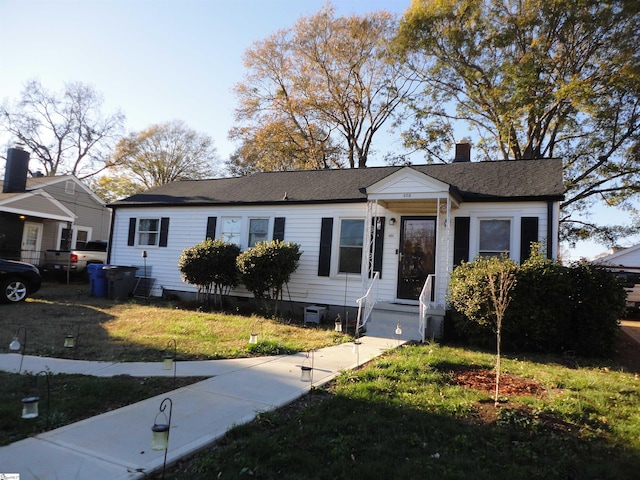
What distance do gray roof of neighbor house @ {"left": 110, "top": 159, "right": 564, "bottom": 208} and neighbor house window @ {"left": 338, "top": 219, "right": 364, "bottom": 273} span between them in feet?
2.29

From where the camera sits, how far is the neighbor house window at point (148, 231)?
44.0 ft

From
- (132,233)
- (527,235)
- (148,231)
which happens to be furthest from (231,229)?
(527,235)

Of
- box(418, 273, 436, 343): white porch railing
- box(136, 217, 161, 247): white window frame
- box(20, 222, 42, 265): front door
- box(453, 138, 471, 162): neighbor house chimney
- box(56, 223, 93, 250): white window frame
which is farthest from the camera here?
box(56, 223, 93, 250): white window frame

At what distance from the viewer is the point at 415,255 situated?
9891mm

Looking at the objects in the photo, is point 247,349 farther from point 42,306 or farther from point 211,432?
point 42,306

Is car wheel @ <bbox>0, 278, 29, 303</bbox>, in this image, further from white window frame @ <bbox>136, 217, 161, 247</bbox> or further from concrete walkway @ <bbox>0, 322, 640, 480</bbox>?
concrete walkway @ <bbox>0, 322, 640, 480</bbox>

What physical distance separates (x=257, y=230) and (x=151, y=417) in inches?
334

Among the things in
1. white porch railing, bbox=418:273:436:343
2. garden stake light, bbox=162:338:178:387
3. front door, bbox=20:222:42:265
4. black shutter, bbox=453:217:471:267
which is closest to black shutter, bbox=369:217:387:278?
white porch railing, bbox=418:273:436:343

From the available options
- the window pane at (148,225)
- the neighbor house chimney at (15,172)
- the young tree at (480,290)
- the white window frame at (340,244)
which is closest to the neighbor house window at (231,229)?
the window pane at (148,225)

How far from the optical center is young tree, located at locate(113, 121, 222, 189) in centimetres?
3400

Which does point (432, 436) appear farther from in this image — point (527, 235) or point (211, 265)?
point (211, 265)

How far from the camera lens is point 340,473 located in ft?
8.87

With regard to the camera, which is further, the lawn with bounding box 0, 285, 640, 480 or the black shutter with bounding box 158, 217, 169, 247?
the black shutter with bounding box 158, 217, 169, 247

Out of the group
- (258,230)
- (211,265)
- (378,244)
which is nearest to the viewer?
(378,244)
